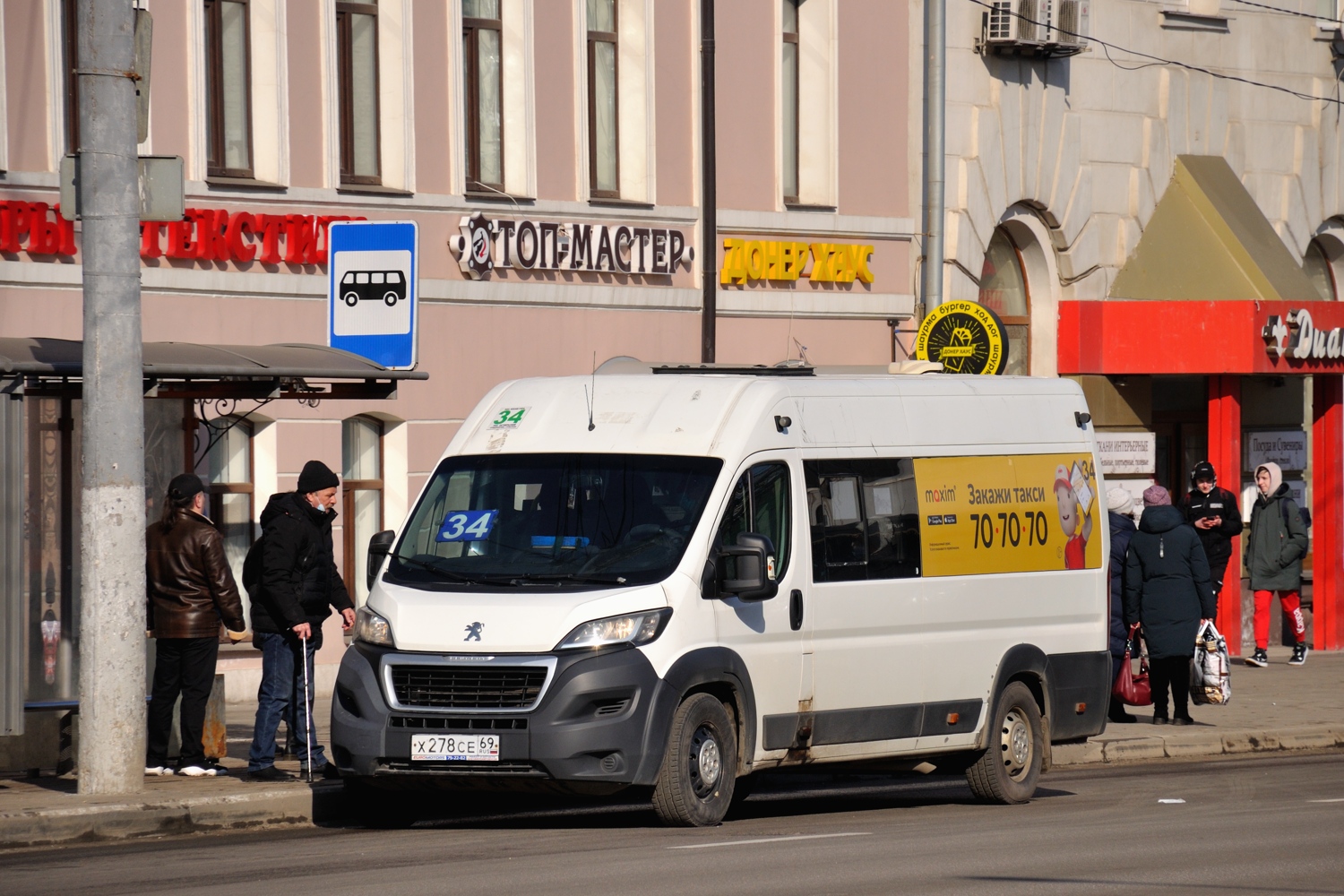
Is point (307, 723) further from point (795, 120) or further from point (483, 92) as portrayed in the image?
point (795, 120)

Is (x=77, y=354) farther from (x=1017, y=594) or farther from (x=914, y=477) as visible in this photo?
(x=1017, y=594)

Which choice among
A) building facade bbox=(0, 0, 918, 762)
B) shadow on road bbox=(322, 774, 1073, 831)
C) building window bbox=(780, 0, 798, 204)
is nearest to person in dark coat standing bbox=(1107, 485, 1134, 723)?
shadow on road bbox=(322, 774, 1073, 831)

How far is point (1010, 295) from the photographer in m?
27.0

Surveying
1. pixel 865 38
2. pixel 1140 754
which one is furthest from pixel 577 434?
pixel 865 38

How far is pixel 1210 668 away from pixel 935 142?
8.78 meters

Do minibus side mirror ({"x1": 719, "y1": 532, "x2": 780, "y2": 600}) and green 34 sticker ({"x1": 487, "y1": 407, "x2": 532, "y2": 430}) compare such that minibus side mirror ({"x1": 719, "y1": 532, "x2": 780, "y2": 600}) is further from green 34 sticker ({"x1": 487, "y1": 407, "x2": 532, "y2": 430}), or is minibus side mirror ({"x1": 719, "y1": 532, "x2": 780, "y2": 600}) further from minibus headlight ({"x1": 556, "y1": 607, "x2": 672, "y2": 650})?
green 34 sticker ({"x1": 487, "y1": 407, "x2": 532, "y2": 430})

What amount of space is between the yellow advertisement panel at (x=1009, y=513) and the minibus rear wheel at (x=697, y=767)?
190 cm

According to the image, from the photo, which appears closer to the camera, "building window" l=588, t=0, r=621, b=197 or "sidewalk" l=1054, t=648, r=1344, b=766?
"sidewalk" l=1054, t=648, r=1344, b=766

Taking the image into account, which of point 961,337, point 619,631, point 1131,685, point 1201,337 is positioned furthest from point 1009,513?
point 1201,337

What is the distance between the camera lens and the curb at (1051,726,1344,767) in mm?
16844

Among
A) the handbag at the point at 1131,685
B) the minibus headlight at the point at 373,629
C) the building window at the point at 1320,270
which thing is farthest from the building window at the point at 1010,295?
the minibus headlight at the point at 373,629

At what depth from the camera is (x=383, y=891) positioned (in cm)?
938

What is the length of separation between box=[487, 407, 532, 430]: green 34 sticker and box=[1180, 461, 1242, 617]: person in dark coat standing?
10126mm

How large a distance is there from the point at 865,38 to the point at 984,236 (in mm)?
2602
